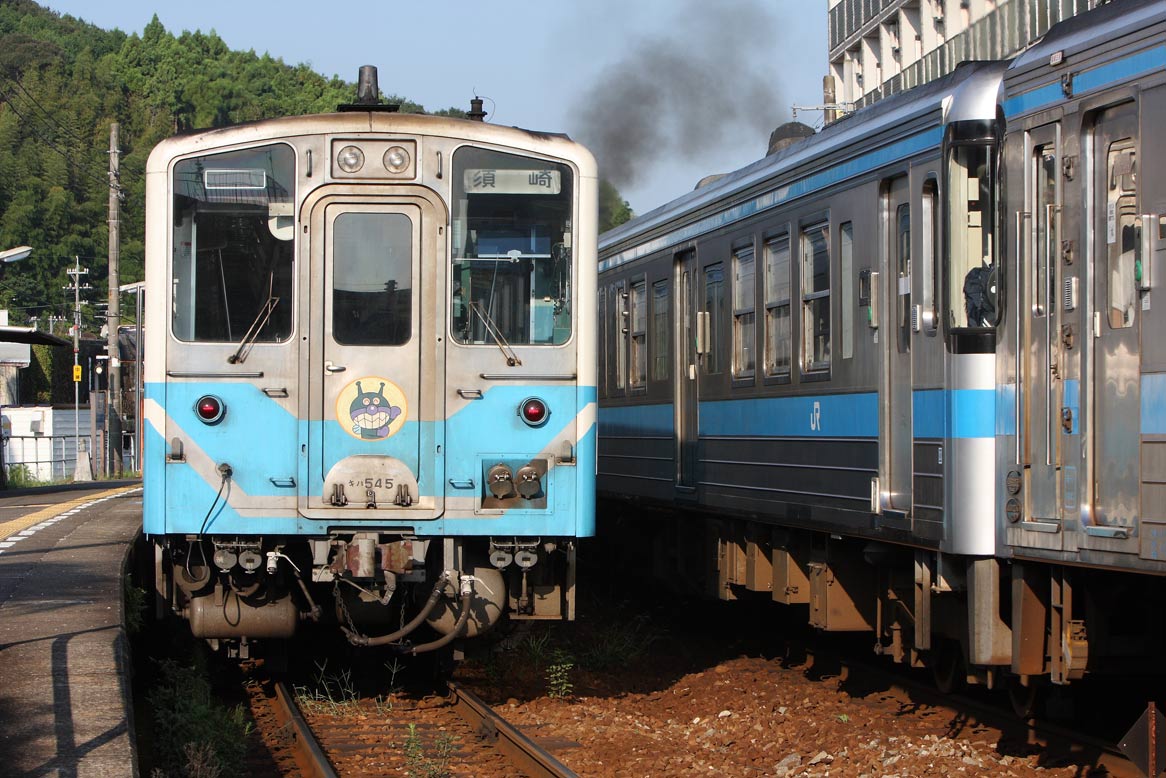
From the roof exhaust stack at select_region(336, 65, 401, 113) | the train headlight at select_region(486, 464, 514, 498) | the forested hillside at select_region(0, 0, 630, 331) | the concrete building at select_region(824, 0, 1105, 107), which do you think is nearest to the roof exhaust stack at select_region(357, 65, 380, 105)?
the roof exhaust stack at select_region(336, 65, 401, 113)

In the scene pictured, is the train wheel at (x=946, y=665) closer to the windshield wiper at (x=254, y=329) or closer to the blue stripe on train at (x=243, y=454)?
the blue stripe on train at (x=243, y=454)

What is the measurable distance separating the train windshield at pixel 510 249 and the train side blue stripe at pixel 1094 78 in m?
2.68

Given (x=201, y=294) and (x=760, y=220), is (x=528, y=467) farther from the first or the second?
(x=760, y=220)

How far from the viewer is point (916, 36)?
34.5m

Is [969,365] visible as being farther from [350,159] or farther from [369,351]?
[350,159]

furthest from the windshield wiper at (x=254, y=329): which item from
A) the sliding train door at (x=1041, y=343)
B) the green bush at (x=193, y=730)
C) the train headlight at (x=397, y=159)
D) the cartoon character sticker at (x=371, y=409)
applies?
the sliding train door at (x=1041, y=343)

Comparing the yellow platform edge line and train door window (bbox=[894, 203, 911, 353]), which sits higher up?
train door window (bbox=[894, 203, 911, 353])

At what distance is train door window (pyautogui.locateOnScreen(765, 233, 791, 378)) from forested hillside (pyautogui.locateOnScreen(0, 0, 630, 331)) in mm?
68772

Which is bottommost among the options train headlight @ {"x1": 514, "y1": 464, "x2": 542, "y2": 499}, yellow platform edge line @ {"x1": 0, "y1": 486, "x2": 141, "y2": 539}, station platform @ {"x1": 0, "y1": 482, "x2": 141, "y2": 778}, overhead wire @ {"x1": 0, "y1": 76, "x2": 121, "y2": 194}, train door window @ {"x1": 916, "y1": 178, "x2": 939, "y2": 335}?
station platform @ {"x1": 0, "y1": 482, "x2": 141, "y2": 778}

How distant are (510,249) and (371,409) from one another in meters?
1.22

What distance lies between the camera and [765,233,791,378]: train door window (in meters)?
10.8

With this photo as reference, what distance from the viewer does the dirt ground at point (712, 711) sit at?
861cm

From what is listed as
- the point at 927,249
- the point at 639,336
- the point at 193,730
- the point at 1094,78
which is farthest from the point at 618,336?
the point at 1094,78

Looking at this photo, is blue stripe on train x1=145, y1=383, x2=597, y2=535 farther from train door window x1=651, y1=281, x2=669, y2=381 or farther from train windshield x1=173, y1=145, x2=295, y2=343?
train door window x1=651, y1=281, x2=669, y2=381
